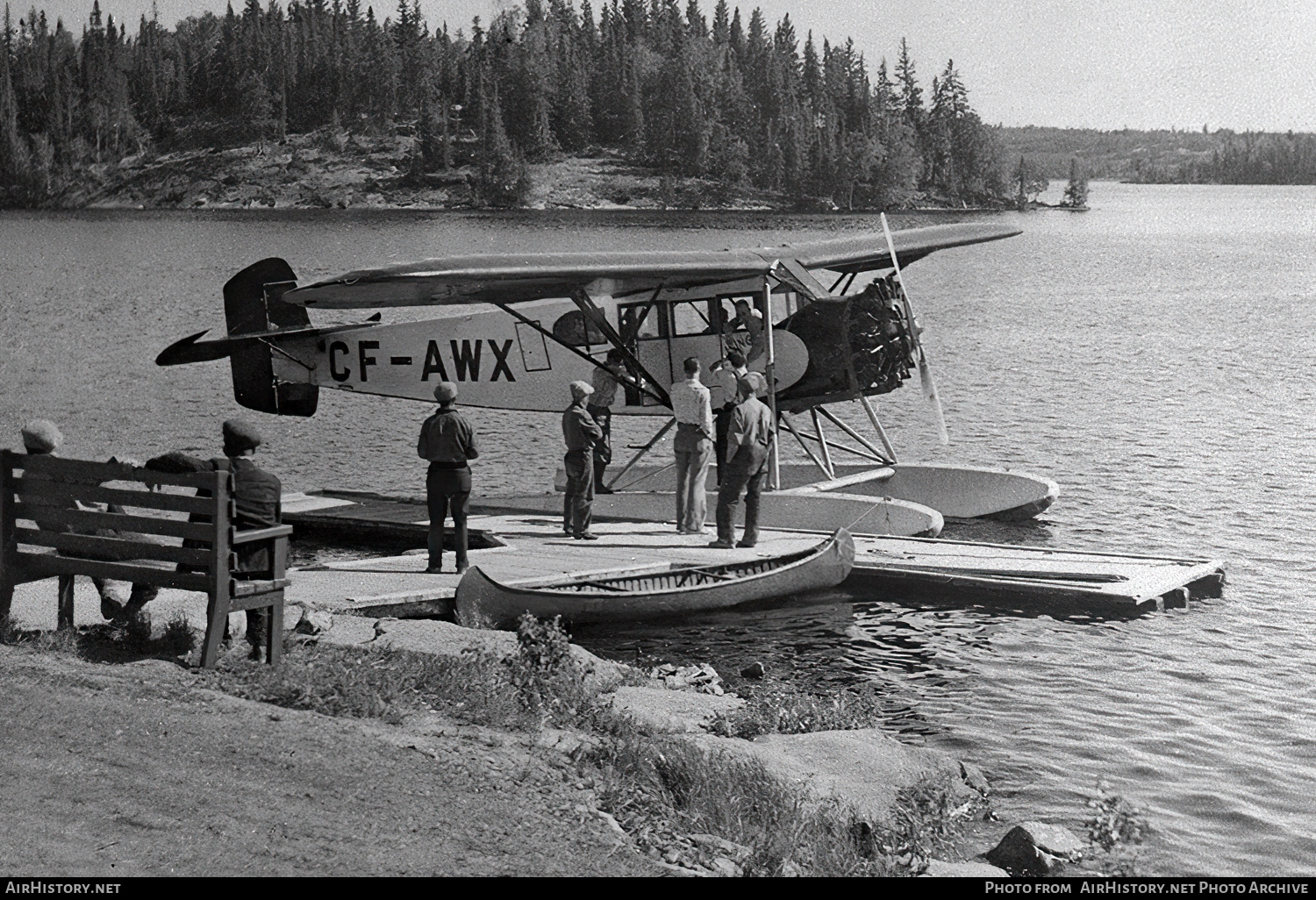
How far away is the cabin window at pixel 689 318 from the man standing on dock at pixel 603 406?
2.76ft

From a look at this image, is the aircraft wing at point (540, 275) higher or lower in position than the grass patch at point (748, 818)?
higher

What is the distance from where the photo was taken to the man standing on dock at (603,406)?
15234mm

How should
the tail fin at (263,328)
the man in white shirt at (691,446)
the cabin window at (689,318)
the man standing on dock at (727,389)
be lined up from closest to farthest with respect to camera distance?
the man standing on dock at (727,389) < the man in white shirt at (691,446) < the cabin window at (689,318) < the tail fin at (263,328)

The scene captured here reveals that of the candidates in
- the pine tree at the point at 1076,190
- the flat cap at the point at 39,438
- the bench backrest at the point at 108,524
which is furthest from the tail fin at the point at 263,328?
the pine tree at the point at 1076,190

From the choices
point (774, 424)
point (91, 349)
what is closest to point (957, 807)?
point (774, 424)

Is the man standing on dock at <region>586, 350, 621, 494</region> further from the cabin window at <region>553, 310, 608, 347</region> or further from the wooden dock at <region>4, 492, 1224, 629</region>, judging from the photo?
the wooden dock at <region>4, 492, 1224, 629</region>

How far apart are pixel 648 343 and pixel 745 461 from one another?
3.94 m

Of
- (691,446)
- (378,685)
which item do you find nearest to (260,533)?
(378,685)

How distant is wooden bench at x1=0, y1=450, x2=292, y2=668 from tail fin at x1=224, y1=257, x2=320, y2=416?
9123mm

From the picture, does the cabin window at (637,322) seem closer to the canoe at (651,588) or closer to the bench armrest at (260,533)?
the canoe at (651,588)

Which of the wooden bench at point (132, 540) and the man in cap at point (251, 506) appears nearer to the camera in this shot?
the wooden bench at point (132, 540)

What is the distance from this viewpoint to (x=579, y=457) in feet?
45.0

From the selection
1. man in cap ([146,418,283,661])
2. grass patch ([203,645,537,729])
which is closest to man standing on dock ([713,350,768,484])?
grass patch ([203,645,537,729])

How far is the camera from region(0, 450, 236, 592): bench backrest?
7.97m
